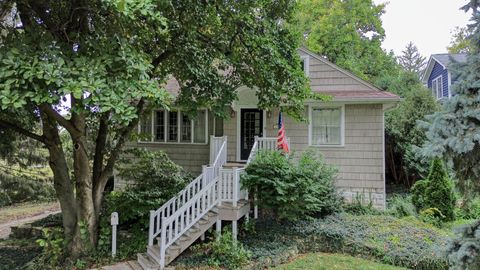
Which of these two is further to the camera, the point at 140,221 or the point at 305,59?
the point at 305,59

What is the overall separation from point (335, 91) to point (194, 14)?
590 centimetres

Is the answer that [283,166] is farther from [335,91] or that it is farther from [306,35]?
[306,35]

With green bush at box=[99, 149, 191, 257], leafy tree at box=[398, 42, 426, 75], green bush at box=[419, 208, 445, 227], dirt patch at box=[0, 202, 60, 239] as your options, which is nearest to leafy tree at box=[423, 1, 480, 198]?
green bush at box=[99, 149, 191, 257]

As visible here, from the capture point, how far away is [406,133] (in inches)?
564

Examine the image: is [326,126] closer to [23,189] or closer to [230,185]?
[230,185]

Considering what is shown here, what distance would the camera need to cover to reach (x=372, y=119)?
10812mm

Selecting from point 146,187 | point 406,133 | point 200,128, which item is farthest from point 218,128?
point 406,133

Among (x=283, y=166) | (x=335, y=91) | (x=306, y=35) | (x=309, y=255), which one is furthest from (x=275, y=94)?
(x=306, y=35)

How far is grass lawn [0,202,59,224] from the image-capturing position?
13525 millimetres

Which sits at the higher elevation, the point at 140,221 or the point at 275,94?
the point at 275,94

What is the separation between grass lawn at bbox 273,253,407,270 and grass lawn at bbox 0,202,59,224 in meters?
11.5

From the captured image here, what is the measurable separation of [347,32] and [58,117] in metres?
19.2

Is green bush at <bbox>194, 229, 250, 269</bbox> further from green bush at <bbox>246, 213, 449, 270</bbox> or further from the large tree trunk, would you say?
the large tree trunk

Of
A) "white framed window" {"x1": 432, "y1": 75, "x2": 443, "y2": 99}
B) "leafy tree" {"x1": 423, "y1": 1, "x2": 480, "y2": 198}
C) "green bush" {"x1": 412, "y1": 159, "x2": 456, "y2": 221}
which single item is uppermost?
"white framed window" {"x1": 432, "y1": 75, "x2": 443, "y2": 99}
